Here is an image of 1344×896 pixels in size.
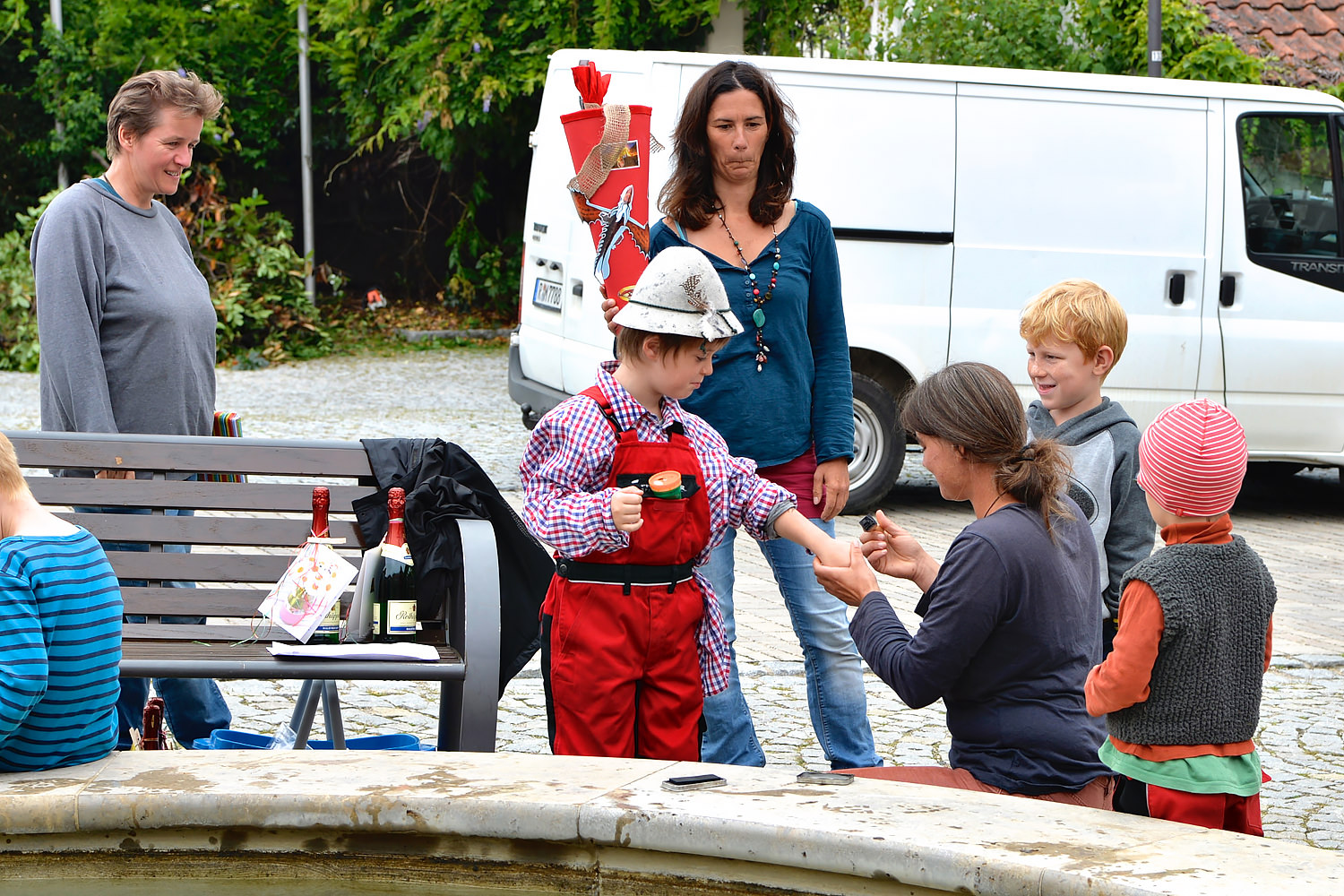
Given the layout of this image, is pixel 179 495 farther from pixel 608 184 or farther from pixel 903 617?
pixel 903 617

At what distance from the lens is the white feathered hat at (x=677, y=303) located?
3.16 metres

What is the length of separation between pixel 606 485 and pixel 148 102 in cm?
172

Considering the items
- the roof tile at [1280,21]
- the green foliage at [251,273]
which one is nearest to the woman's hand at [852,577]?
the roof tile at [1280,21]

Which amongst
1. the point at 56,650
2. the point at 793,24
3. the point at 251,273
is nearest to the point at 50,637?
the point at 56,650

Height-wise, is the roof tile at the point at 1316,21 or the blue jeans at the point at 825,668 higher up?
the roof tile at the point at 1316,21

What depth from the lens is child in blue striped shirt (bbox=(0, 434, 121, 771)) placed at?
2.73m

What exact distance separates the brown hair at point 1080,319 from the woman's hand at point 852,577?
2.73 feet

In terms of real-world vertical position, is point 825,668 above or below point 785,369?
below

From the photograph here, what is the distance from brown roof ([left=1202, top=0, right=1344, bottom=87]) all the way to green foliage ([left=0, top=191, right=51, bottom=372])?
1135 centimetres

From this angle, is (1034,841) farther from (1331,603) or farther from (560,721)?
(1331,603)

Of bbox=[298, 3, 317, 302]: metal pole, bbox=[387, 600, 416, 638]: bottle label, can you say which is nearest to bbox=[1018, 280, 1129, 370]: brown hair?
bbox=[387, 600, 416, 638]: bottle label

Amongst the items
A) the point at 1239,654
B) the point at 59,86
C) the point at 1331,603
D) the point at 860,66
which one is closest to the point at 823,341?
the point at 1239,654

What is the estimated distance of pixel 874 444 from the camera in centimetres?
868

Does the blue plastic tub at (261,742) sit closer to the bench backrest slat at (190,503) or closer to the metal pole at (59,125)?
the bench backrest slat at (190,503)
